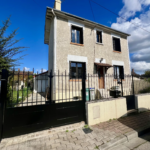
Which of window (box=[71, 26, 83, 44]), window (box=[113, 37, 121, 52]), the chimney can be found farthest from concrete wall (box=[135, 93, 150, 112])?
the chimney

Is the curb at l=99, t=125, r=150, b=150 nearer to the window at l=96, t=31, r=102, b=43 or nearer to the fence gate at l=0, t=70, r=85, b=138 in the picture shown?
the fence gate at l=0, t=70, r=85, b=138

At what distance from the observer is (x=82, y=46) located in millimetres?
7836

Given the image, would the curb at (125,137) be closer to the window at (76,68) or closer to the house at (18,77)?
the house at (18,77)

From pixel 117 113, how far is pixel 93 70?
4287 millimetres

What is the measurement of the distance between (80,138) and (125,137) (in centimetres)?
150

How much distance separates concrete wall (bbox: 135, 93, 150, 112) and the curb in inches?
68.4

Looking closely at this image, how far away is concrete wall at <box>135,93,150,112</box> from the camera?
5.17 metres

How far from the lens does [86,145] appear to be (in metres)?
2.62

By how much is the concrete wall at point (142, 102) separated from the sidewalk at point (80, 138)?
1667 millimetres

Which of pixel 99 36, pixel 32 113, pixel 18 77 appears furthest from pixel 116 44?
pixel 32 113

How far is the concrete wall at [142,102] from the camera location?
17.0 feet

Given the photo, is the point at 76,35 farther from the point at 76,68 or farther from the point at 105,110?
the point at 105,110

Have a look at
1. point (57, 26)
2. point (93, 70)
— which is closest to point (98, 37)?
point (93, 70)

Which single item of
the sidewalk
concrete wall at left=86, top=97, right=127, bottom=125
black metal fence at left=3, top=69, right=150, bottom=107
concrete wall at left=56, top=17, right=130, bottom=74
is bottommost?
the sidewalk
